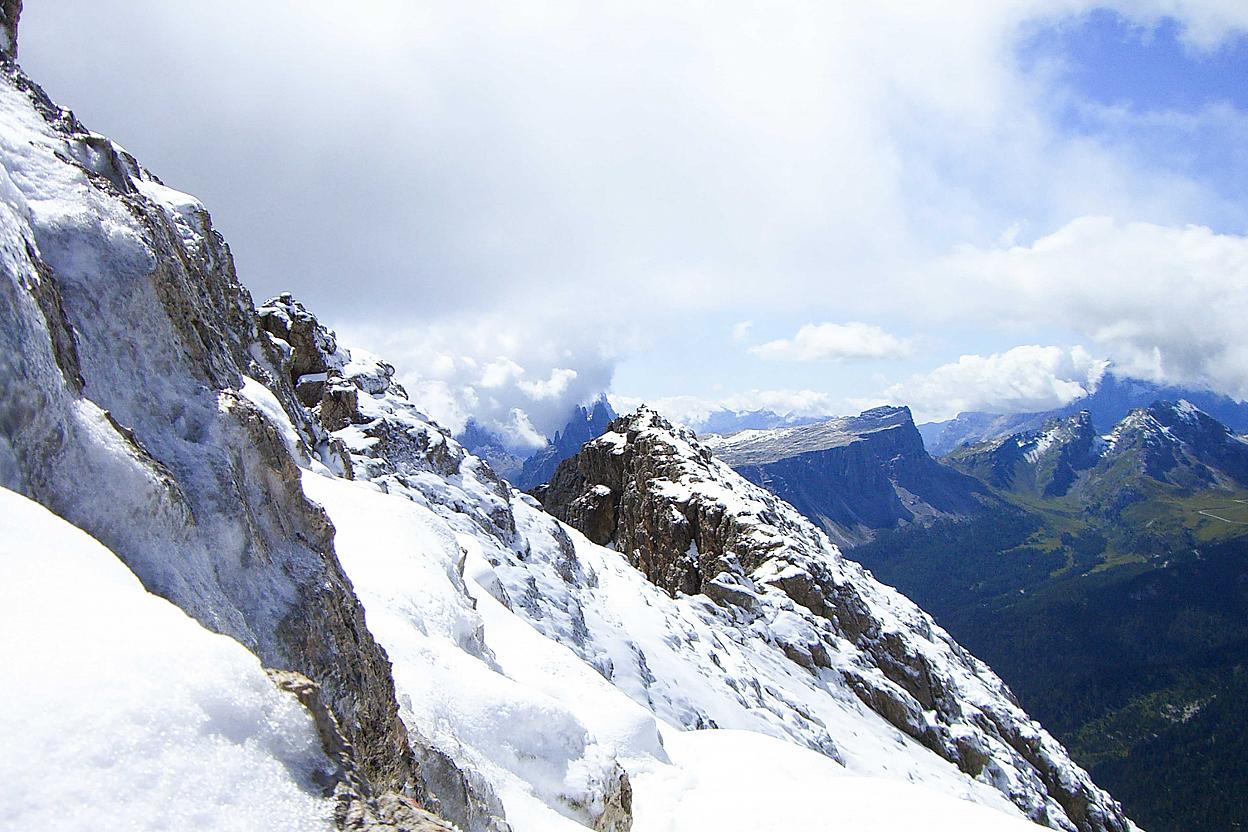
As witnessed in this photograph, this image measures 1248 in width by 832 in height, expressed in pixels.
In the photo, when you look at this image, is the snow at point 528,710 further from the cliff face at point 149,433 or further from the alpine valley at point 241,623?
the cliff face at point 149,433

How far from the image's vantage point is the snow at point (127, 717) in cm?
572

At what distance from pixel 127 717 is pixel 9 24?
2067cm

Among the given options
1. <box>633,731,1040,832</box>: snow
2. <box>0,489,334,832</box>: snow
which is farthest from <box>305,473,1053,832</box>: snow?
<box>0,489,334,832</box>: snow

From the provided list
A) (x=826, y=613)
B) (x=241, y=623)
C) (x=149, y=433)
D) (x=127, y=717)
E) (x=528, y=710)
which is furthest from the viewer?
(x=826, y=613)

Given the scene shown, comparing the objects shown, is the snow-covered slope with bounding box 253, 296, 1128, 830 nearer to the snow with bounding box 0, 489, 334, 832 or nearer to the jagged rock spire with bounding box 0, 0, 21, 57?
the snow with bounding box 0, 489, 334, 832

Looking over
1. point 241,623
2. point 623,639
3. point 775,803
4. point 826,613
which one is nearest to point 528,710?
point 241,623

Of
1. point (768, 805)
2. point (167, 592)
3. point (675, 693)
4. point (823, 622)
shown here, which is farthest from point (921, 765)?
point (167, 592)

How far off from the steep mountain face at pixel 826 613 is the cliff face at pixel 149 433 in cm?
6129

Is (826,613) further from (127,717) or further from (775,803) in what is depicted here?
(127,717)

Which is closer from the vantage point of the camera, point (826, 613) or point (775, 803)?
point (775, 803)

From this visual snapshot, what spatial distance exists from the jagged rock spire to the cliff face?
2088 mm

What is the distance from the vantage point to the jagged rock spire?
58.4 feet

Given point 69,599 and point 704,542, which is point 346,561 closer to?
point 69,599

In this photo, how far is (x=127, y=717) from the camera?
6262 millimetres
